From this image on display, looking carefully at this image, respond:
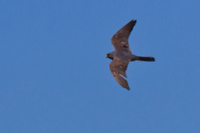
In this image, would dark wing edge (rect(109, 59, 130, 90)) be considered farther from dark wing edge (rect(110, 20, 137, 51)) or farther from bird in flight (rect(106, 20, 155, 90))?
dark wing edge (rect(110, 20, 137, 51))

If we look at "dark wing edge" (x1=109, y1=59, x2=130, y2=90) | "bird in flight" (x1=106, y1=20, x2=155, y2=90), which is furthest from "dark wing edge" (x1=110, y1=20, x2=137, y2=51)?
"dark wing edge" (x1=109, y1=59, x2=130, y2=90)

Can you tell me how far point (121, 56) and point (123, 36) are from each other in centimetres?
147

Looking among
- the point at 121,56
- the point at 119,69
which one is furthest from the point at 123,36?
the point at 119,69

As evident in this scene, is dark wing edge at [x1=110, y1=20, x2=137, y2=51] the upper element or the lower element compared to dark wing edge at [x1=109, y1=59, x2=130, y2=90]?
upper

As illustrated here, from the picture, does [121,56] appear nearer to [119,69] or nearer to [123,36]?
[119,69]

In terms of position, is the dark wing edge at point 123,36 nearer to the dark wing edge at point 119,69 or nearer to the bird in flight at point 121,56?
the bird in flight at point 121,56

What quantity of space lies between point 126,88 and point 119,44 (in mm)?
3751

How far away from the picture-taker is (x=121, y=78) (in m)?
17.9

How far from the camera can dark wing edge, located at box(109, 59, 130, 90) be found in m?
17.8

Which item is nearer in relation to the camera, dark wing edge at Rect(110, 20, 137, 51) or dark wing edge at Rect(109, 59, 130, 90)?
dark wing edge at Rect(109, 59, 130, 90)

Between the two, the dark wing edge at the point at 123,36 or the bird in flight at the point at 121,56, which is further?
the dark wing edge at the point at 123,36

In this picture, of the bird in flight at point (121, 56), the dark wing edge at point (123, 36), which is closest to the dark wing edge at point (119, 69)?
the bird in flight at point (121, 56)

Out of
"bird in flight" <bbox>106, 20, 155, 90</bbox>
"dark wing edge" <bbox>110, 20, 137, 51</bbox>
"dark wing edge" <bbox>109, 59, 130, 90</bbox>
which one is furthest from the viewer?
"dark wing edge" <bbox>110, 20, 137, 51</bbox>

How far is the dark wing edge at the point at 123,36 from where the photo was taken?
19917 millimetres
